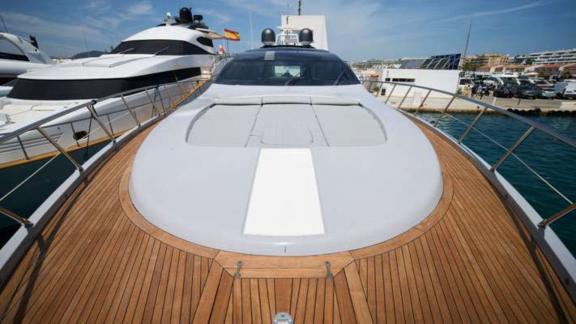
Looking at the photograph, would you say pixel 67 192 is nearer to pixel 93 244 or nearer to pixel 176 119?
pixel 93 244

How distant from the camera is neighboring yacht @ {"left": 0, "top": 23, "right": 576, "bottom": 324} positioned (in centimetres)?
129

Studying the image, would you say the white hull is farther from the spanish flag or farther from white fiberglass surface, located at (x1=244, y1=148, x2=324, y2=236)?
the spanish flag

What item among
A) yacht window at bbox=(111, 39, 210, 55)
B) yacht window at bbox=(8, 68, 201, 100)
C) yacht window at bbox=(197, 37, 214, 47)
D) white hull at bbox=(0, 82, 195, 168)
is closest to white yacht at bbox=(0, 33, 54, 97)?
yacht window at bbox=(111, 39, 210, 55)

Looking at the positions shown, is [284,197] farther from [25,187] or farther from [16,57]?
[16,57]

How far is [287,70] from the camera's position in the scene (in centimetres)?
406


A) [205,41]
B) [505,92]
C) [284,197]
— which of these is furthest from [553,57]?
[284,197]

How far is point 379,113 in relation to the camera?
273cm

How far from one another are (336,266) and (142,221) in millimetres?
1454

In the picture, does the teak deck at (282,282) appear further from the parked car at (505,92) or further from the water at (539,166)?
the parked car at (505,92)

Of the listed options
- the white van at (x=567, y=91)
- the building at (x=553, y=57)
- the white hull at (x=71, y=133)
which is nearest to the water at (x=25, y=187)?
the white hull at (x=71, y=133)

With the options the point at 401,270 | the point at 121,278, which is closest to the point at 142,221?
the point at 121,278

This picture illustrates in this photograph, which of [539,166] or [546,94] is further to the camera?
[546,94]

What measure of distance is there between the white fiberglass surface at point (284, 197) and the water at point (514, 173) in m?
5.27

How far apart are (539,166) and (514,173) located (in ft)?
9.23
